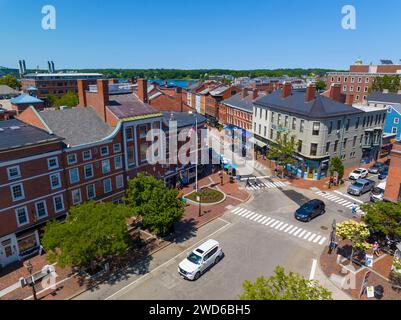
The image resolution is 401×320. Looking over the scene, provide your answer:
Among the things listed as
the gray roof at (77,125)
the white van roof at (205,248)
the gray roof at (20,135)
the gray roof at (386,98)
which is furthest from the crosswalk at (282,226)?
the gray roof at (386,98)

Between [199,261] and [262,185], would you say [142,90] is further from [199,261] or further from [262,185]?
[199,261]

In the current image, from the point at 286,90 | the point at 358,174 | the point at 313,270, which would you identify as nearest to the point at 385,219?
the point at 313,270

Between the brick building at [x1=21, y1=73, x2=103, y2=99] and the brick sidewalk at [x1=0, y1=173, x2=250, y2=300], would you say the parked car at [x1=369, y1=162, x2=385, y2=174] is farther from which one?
the brick building at [x1=21, y1=73, x2=103, y2=99]

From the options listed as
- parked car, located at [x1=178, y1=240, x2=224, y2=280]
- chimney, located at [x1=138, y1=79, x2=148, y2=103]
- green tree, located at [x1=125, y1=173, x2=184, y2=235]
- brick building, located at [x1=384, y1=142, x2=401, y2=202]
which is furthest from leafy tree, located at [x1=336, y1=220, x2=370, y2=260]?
chimney, located at [x1=138, y1=79, x2=148, y2=103]

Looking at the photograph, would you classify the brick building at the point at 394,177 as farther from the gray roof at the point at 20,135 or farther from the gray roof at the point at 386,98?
the gray roof at the point at 386,98

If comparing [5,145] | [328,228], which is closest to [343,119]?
[328,228]
